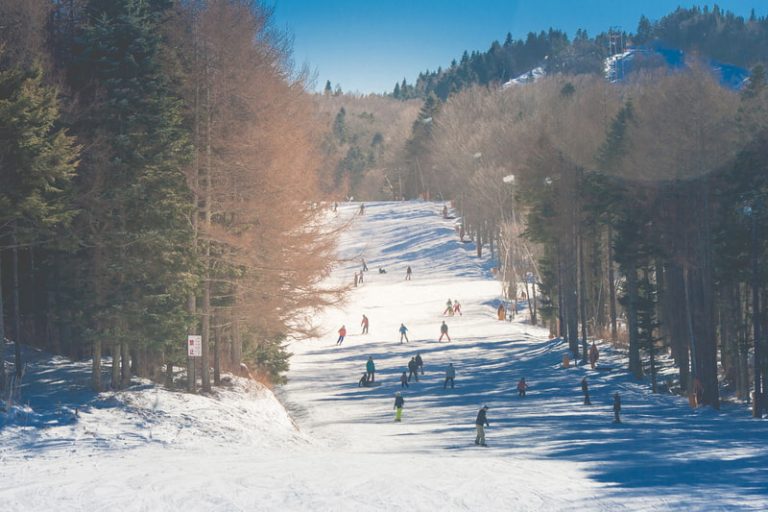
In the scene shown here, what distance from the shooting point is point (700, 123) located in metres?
28.5

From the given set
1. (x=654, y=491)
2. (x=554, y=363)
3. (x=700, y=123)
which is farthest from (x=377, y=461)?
(x=554, y=363)

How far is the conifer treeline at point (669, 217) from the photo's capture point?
1117 inches

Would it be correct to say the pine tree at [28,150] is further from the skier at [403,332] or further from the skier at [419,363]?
the skier at [403,332]

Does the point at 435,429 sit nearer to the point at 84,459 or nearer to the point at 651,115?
the point at 84,459

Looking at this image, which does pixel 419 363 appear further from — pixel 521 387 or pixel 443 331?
pixel 443 331

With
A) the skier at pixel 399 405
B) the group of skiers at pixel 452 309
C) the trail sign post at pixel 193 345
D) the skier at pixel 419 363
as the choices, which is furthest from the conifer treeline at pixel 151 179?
the group of skiers at pixel 452 309

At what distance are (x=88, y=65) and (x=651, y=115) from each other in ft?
67.9

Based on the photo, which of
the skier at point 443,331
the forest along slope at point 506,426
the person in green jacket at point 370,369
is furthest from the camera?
the skier at point 443,331

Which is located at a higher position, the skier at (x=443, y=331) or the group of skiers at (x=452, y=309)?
the group of skiers at (x=452, y=309)

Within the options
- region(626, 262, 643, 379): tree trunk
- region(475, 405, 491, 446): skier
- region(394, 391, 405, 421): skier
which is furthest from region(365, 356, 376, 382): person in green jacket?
region(475, 405, 491, 446): skier

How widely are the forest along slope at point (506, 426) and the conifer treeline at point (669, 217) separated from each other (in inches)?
102

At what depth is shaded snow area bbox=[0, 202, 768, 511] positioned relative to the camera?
45.7 ft

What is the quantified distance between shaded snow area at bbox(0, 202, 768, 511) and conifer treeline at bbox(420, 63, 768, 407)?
2.72 meters

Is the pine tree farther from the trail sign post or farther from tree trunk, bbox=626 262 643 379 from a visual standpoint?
tree trunk, bbox=626 262 643 379
